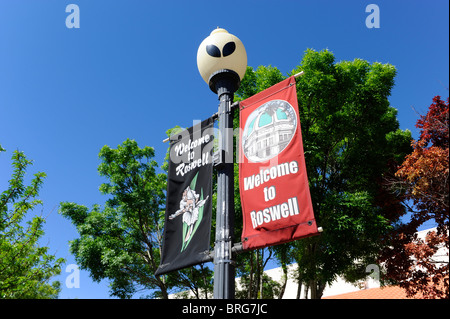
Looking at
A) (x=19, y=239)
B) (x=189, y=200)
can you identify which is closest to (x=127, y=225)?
(x=19, y=239)

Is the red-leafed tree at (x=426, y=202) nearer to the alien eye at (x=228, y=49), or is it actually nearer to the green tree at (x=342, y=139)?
the green tree at (x=342, y=139)

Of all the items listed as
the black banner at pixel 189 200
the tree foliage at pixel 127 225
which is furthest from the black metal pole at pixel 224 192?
the tree foliage at pixel 127 225

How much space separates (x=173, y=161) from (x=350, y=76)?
761 centimetres

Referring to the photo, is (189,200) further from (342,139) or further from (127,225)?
(127,225)

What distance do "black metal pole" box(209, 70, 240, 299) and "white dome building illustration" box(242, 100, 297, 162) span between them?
0.32 meters

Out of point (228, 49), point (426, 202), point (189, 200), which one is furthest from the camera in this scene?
point (426, 202)

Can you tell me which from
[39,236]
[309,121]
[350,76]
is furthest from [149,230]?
[350,76]

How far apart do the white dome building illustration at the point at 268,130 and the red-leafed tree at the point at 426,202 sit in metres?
4.35

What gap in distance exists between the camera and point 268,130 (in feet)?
16.1

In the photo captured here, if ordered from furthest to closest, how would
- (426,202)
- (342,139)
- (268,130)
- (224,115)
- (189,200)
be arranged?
(342,139)
(426,202)
(224,115)
(189,200)
(268,130)

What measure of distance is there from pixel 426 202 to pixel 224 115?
5.81 m

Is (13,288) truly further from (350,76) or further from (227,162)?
(350,76)

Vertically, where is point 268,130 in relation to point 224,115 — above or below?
below
